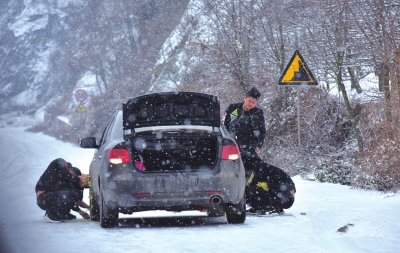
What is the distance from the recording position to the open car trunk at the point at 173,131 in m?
8.39

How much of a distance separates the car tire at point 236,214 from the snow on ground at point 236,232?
10 cm

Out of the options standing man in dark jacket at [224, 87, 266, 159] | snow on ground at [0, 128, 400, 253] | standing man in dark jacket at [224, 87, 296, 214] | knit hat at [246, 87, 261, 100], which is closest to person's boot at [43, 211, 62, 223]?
snow on ground at [0, 128, 400, 253]

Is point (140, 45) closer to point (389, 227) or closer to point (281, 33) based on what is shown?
point (281, 33)

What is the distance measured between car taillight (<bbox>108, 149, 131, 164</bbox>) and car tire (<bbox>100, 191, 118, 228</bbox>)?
49 centimetres

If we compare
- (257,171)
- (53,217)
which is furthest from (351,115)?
(53,217)

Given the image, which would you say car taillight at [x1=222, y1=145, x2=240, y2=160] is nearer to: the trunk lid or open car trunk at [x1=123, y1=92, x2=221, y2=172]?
open car trunk at [x1=123, y1=92, x2=221, y2=172]

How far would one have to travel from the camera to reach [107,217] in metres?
8.39

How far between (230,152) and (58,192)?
260 cm

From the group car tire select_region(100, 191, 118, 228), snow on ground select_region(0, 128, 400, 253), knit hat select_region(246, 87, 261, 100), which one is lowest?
snow on ground select_region(0, 128, 400, 253)

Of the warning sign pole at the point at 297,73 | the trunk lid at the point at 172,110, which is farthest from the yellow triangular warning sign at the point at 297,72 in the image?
the trunk lid at the point at 172,110

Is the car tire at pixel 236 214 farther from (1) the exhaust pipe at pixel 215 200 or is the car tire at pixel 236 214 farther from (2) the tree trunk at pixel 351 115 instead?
(2) the tree trunk at pixel 351 115

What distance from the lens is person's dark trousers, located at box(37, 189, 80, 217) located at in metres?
9.60

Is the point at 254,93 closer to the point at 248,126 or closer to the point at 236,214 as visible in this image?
the point at 248,126

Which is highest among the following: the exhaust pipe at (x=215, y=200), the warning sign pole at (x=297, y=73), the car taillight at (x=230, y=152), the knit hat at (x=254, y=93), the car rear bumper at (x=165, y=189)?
the warning sign pole at (x=297, y=73)
